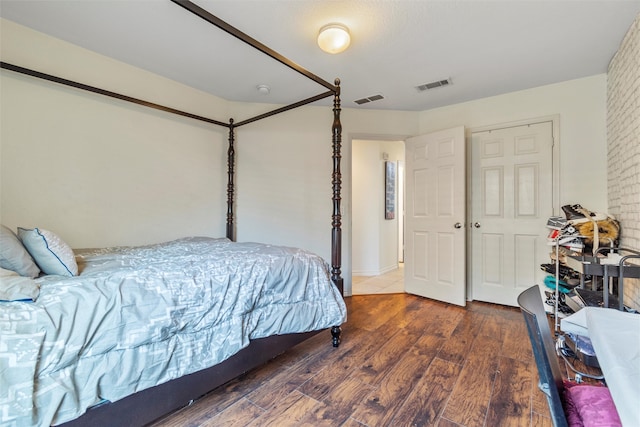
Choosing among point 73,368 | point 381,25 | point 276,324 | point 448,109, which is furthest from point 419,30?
point 73,368

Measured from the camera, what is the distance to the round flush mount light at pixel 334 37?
2.00 meters

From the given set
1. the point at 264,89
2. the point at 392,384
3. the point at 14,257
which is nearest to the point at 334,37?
the point at 264,89

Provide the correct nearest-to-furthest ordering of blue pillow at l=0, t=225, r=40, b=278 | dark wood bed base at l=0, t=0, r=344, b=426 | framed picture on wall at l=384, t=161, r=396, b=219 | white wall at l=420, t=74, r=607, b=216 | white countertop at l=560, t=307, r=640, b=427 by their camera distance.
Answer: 1. white countertop at l=560, t=307, r=640, b=427
2. dark wood bed base at l=0, t=0, r=344, b=426
3. blue pillow at l=0, t=225, r=40, b=278
4. white wall at l=420, t=74, r=607, b=216
5. framed picture on wall at l=384, t=161, r=396, b=219

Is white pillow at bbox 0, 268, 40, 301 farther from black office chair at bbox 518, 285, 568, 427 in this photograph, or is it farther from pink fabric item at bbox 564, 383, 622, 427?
pink fabric item at bbox 564, 383, 622, 427

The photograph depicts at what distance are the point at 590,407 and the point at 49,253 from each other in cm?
222

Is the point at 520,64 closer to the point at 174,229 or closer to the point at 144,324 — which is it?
the point at 144,324

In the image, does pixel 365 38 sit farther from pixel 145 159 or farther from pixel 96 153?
pixel 96 153

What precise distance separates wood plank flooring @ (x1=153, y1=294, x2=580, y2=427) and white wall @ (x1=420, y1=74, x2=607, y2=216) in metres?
1.49

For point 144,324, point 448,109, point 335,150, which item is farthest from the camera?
point 448,109

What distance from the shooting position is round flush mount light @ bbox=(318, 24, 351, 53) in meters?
2.00

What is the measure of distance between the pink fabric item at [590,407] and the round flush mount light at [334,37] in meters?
2.22

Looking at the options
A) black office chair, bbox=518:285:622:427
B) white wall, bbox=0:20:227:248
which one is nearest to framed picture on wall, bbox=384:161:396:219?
white wall, bbox=0:20:227:248

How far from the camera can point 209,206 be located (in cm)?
325

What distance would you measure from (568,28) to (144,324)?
326cm
